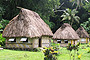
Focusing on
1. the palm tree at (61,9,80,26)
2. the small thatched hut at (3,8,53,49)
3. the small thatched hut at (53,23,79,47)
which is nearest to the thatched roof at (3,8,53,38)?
the small thatched hut at (3,8,53,49)

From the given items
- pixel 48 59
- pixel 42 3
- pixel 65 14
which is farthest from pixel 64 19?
pixel 48 59

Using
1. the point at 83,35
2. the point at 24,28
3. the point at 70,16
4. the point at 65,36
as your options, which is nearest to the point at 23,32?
the point at 24,28

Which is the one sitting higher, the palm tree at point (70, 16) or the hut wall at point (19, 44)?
the palm tree at point (70, 16)

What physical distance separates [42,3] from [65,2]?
20180 mm

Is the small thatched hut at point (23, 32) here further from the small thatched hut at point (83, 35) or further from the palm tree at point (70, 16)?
the palm tree at point (70, 16)

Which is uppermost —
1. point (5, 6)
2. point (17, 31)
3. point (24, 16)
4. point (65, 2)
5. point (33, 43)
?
point (65, 2)

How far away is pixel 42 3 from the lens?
22125mm

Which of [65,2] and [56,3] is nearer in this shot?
[56,3]

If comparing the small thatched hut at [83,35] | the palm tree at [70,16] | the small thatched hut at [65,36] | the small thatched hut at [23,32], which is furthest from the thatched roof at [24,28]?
the palm tree at [70,16]

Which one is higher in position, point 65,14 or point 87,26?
point 65,14

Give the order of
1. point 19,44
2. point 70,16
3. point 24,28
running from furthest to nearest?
1. point 70,16
2. point 19,44
3. point 24,28

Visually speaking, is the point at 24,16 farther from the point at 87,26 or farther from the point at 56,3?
the point at 87,26

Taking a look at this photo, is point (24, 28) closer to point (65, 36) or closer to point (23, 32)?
point (23, 32)

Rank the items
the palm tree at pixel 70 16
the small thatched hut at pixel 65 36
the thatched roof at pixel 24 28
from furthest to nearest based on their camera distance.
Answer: the palm tree at pixel 70 16 → the small thatched hut at pixel 65 36 → the thatched roof at pixel 24 28
